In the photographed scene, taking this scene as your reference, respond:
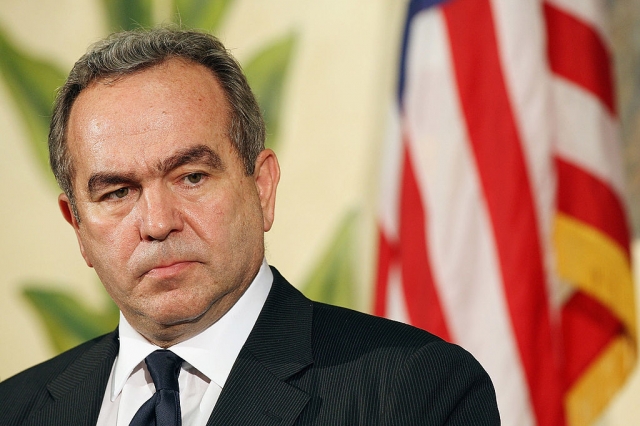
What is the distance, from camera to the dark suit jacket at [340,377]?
4.19 ft

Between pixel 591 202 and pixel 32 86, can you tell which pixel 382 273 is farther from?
pixel 32 86

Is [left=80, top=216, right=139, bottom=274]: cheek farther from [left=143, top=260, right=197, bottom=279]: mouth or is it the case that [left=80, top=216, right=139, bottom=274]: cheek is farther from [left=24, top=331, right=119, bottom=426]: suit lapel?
[left=24, top=331, right=119, bottom=426]: suit lapel

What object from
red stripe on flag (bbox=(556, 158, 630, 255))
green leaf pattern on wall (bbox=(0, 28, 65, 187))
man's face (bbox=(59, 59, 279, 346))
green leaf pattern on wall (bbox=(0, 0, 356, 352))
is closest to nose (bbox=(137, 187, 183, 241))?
man's face (bbox=(59, 59, 279, 346))

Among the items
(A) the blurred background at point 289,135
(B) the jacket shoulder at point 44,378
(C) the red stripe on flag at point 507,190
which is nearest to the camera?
(B) the jacket shoulder at point 44,378

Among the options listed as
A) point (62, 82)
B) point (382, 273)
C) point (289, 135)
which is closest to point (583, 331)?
point (382, 273)

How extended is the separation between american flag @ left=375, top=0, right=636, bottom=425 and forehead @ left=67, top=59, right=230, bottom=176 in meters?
1.06

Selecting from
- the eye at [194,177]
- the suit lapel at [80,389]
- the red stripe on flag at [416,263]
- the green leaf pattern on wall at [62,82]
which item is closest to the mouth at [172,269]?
the eye at [194,177]

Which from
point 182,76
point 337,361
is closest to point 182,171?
point 182,76

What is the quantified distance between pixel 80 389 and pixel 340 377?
1.71ft

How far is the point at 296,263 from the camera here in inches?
121

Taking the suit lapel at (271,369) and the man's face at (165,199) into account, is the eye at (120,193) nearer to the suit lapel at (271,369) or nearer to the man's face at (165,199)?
the man's face at (165,199)

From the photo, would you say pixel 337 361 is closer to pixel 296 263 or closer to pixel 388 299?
pixel 388 299

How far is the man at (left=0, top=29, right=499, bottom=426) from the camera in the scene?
1.31 metres

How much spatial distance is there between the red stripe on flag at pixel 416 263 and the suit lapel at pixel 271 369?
892 millimetres
